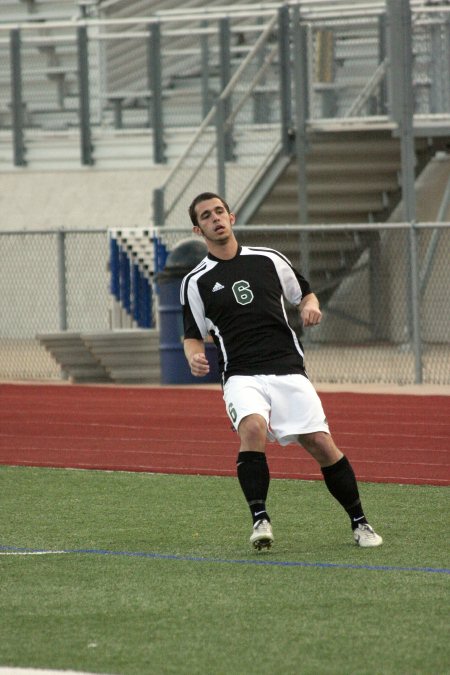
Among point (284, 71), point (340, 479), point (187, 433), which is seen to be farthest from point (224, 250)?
point (284, 71)

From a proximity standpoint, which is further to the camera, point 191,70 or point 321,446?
point 191,70

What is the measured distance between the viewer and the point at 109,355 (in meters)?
18.6

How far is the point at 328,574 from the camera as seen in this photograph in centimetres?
705

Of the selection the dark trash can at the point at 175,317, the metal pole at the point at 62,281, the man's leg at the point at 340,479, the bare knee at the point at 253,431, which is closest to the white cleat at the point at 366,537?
the man's leg at the point at 340,479

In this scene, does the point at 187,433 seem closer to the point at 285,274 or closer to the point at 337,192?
the point at 285,274

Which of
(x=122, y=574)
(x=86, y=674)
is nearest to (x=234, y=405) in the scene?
(x=122, y=574)

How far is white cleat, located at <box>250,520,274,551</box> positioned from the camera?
7574 mm

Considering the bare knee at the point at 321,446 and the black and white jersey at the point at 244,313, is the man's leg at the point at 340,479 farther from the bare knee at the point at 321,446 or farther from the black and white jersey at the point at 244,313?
the black and white jersey at the point at 244,313

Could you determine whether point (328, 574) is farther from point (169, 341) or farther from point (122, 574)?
point (169, 341)

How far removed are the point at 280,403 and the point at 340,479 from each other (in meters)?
0.49

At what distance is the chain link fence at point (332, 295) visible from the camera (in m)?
18.4

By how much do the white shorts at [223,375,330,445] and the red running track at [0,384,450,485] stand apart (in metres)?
2.82

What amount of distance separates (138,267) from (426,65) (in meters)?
4.75

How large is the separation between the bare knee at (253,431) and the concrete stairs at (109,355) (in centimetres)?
1050
